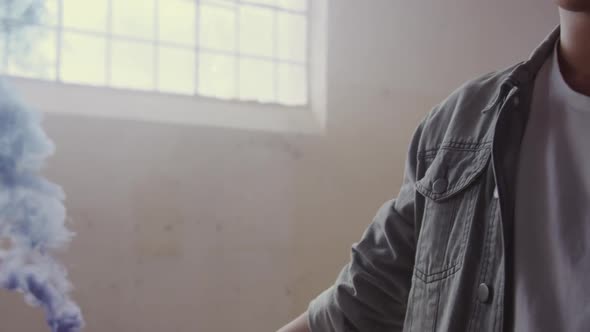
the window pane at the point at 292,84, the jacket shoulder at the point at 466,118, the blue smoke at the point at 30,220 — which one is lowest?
the blue smoke at the point at 30,220

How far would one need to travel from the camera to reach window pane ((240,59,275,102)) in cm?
204

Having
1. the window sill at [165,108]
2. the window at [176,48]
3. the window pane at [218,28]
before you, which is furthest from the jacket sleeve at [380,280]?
the window pane at [218,28]

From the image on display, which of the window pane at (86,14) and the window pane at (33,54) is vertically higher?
the window pane at (86,14)

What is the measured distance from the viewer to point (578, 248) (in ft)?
1.71

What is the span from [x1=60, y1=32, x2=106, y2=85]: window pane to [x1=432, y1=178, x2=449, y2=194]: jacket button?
1.38 meters

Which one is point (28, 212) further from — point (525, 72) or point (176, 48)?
point (525, 72)

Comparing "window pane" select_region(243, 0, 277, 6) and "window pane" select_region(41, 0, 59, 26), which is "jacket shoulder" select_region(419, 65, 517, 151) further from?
"window pane" select_region(243, 0, 277, 6)

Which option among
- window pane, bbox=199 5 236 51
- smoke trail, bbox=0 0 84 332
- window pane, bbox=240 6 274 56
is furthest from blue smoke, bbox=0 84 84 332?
window pane, bbox=240 6 274 56

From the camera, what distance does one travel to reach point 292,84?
2.13 m

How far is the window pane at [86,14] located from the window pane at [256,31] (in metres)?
0.50

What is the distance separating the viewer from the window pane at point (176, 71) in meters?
1.89

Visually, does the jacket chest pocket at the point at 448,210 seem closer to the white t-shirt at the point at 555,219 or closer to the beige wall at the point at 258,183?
the white t-shirt at the point at 555,219

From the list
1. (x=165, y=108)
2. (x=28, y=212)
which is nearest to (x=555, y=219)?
(x=28, y=212)

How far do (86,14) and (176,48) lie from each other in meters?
0.31
